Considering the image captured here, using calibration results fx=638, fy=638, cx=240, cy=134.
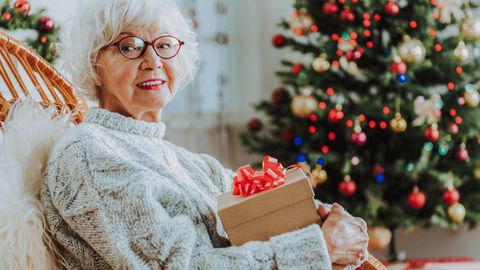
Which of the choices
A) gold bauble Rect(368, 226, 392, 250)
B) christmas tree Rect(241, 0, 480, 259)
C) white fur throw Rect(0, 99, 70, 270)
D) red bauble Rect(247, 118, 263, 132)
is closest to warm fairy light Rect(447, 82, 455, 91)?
christmas tree Rect(241, 0, 480, 259)

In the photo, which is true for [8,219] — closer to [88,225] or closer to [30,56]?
[88,225]

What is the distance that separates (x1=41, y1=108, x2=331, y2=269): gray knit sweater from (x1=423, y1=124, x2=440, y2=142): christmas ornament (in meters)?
1.93

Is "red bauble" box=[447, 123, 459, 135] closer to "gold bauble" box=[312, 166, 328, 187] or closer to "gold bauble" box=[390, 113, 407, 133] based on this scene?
"gold bauble" box=[390, 113, 407, 133]

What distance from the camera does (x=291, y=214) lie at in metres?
1.27

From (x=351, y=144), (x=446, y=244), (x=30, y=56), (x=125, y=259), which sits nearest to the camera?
(x=125, y=259)

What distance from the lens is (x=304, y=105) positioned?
3.20 meters

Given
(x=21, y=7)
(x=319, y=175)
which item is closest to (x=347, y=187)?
(x=319, y=175)

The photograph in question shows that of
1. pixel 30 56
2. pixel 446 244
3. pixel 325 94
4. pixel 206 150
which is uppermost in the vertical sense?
pixel 30 56

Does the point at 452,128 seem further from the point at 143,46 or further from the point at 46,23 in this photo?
the point at 143,46

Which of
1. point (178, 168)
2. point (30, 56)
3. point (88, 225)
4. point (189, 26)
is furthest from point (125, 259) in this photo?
point (30, 56)

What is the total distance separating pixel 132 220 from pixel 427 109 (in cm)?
219

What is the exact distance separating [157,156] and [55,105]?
38 cm

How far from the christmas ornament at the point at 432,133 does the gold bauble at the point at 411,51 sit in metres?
0.33

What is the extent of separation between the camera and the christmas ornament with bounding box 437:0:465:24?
314cm
